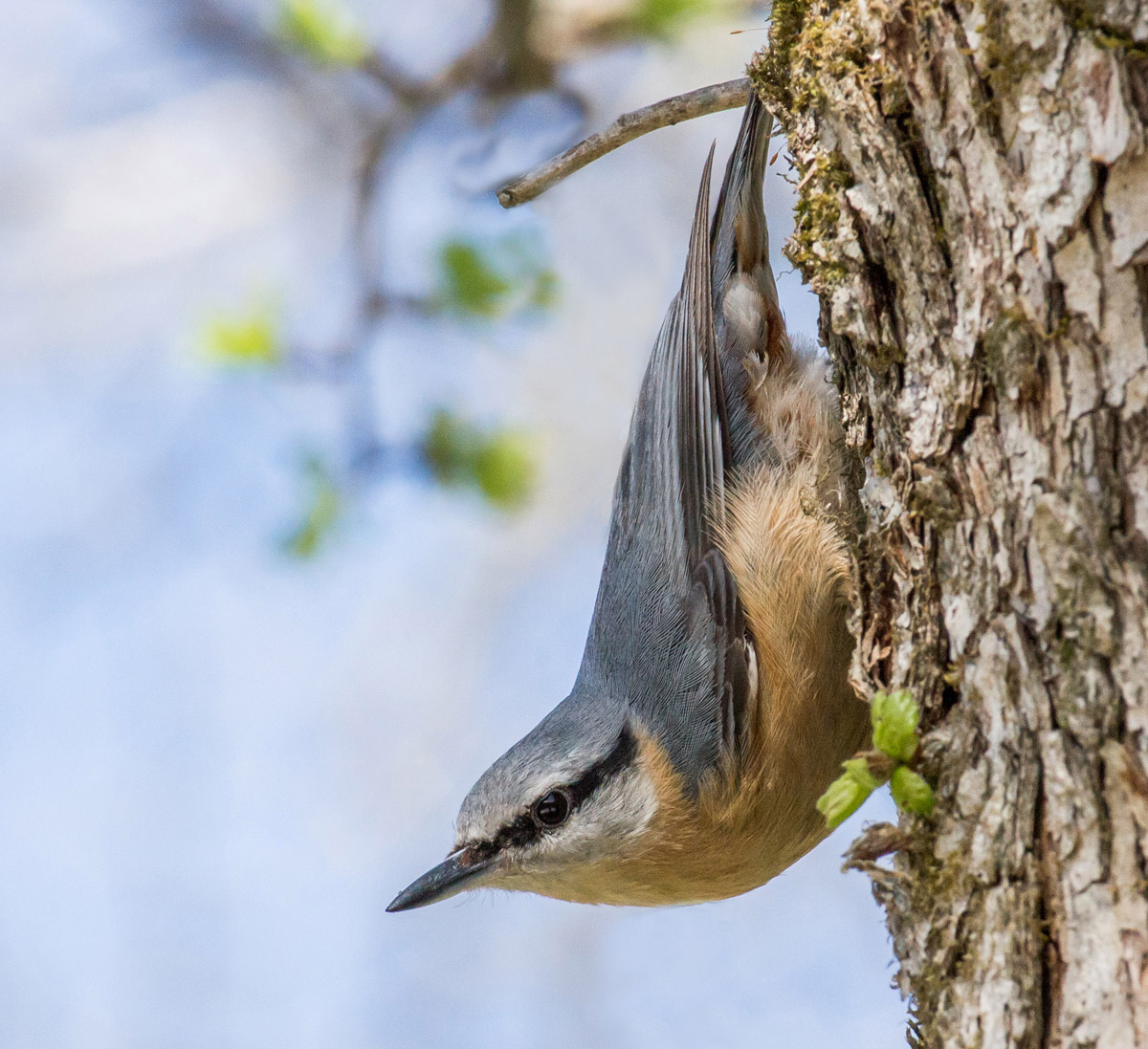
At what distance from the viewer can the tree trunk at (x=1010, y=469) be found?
1.41 m

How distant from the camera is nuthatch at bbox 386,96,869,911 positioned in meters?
2.64

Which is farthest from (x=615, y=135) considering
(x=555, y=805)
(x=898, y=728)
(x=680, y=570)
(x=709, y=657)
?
(x=555, y=805)

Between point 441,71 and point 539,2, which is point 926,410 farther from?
point 441,71

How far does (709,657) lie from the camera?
273cm

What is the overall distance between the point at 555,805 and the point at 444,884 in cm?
35

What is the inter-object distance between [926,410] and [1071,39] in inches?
20.5

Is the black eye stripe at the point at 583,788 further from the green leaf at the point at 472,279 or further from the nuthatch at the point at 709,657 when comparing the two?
the green leaf at the point at 472,279

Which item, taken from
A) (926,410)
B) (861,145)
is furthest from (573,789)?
(861,145)

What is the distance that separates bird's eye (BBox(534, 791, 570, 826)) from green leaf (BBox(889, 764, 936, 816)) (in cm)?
123

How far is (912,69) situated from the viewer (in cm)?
170

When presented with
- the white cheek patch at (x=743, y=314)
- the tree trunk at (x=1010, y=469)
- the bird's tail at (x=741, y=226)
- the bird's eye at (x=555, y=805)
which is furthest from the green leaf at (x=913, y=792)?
the bird's tail at (x=741, y=226)

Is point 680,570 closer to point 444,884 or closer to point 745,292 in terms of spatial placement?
point 745,292

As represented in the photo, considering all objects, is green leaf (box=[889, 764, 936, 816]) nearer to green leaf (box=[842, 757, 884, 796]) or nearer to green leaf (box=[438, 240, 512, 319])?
green leaf (box=[842, 757, 884, 796])

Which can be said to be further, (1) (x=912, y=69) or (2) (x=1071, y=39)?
(1) (x=912, y=69)
